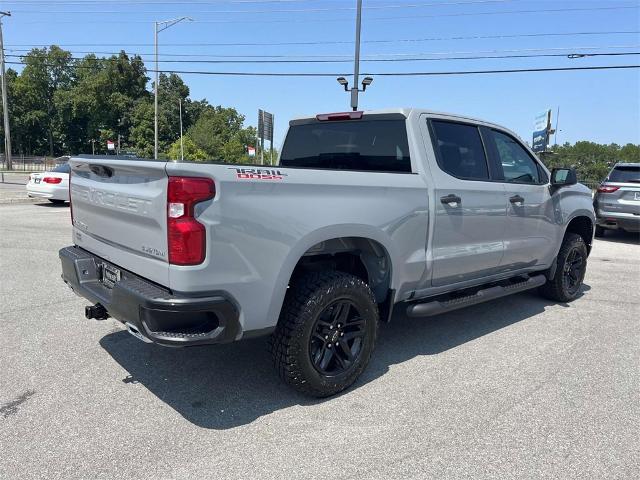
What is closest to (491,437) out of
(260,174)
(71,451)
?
(260,174)

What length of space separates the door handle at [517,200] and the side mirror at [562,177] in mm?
724

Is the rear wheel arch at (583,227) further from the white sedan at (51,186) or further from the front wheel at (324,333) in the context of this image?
the white sedan at (51,186)

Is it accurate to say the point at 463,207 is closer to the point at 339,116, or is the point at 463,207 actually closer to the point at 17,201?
the point at 339,116

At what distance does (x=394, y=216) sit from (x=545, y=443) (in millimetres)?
1699

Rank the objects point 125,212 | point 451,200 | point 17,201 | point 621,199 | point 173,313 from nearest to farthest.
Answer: point 173,313, point 125,212, point 451,200, point 621,199, point 17,201

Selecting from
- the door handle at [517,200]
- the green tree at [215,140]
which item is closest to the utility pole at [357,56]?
the door handle at [517,200]

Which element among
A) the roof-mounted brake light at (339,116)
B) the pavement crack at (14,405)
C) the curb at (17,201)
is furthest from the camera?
the curb at (17,201)

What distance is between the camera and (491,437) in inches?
117

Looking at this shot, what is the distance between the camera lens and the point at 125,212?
3.08m

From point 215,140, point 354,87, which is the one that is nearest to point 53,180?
point 354,87

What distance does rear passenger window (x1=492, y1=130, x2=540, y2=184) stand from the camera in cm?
484

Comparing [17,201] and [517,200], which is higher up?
[517,200]

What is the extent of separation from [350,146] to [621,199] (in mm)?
9107

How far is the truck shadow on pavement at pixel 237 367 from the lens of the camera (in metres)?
3.25
